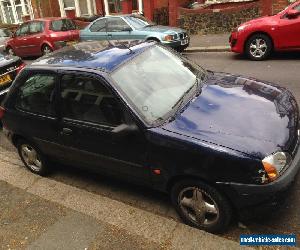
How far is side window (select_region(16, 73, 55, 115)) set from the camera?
15.2 ft

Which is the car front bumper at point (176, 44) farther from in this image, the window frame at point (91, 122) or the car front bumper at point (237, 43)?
the window frame at point (91, 122)

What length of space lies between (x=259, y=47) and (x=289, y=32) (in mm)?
877

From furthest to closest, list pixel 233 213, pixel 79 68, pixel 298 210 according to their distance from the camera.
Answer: pixel 79 68
pixel 298 210
pixel 233 213

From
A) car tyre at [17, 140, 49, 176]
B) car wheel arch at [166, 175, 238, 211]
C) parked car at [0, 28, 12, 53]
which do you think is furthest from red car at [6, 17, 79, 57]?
car wheel arch at [166, 175, 238, 211]

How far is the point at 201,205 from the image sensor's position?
12.2 ft

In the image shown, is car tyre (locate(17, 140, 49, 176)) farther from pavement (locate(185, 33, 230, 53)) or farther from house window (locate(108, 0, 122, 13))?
house window (locate(108, 0, 122, 13))

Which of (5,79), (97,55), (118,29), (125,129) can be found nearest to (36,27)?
(118,29)

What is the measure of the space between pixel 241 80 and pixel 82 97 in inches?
81.4

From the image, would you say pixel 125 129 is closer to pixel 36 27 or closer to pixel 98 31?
pixel 98 31

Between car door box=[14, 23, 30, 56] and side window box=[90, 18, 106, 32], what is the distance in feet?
12.2

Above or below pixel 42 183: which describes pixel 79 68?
above

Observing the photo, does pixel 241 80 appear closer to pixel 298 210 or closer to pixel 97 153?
pixel 298 210

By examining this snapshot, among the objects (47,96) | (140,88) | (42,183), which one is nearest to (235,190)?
(140,88)

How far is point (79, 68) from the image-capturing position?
4.31 m
